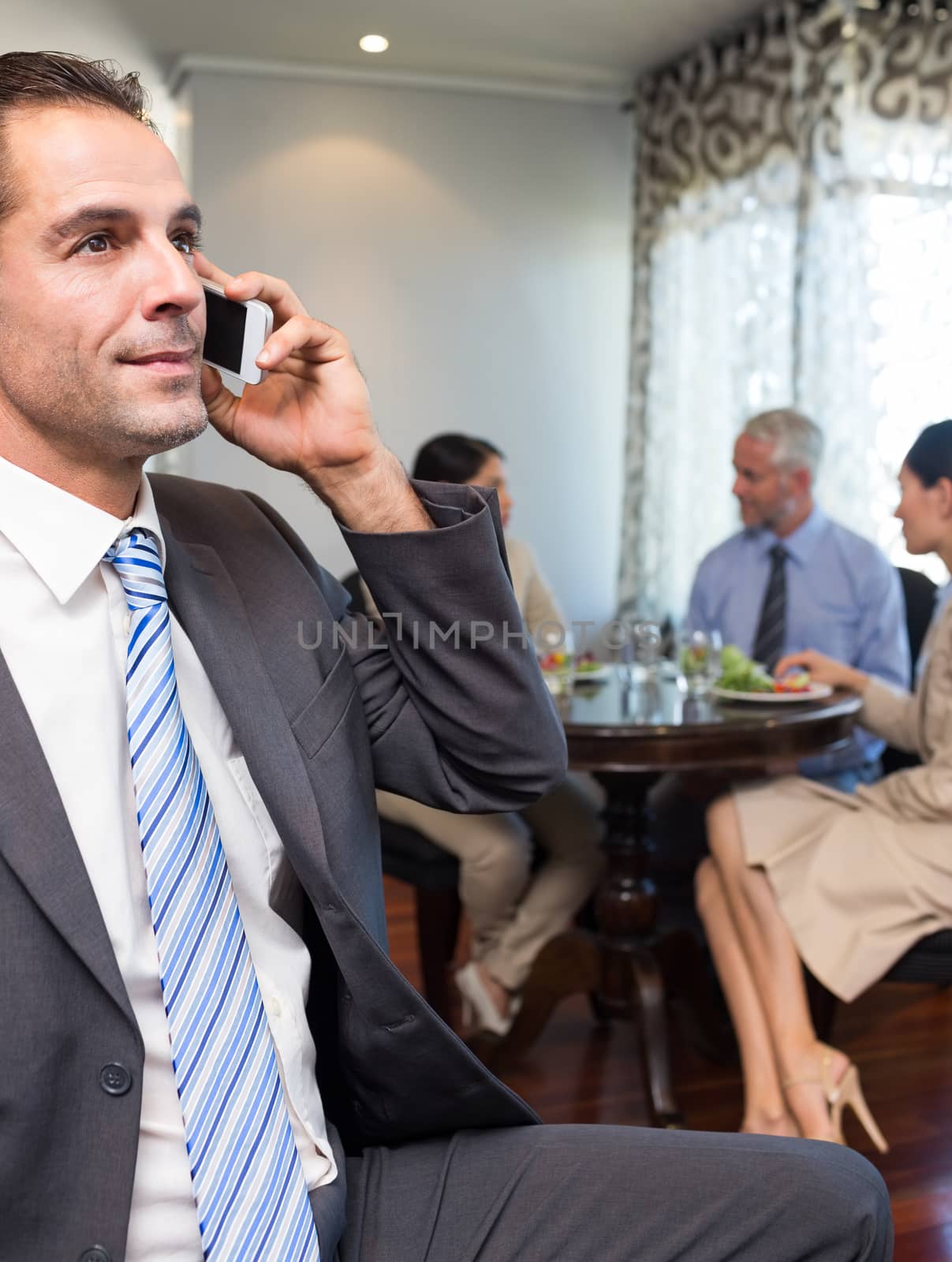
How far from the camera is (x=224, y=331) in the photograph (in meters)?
1.13

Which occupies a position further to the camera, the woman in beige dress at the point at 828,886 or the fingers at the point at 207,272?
the woman in beige dress at the point at 828,886

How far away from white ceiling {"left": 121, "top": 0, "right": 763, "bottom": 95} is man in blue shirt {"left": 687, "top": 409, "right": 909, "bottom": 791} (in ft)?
7.07

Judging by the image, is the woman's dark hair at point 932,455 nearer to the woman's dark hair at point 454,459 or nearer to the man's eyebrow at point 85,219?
the woman's dark hair at point 454,459

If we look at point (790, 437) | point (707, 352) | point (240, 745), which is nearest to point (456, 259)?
point (707, 352)

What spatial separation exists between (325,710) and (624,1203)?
0.50 meters

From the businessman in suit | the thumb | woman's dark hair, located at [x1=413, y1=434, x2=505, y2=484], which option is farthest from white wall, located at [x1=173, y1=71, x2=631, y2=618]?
the businessman in suit

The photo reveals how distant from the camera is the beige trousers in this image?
268 cm

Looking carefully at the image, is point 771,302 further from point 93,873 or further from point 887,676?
point 93,873

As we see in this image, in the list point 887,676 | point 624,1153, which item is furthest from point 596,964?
point 624,1153

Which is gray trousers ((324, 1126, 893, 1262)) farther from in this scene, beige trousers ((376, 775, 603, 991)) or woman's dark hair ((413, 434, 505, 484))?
woman's dark hair ((413, 434, 505, 484))

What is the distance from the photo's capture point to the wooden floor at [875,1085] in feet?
7.23

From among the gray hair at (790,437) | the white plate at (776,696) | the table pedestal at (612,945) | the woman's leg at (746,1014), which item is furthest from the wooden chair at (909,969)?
the gray hair at (790,437)

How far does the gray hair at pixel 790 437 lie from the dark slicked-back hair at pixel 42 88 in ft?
8.73

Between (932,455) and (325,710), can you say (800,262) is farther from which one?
(325,710)
